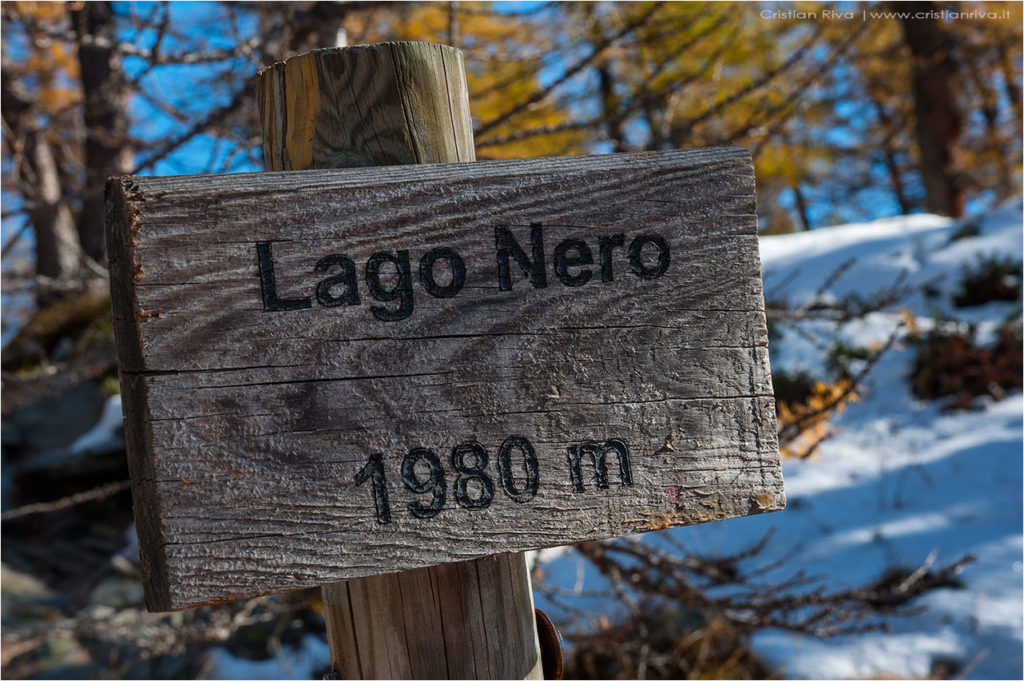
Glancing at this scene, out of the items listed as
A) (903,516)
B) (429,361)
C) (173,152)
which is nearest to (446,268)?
(429,361)

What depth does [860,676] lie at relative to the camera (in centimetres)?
338

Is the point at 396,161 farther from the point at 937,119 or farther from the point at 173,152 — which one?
the point at 937,119

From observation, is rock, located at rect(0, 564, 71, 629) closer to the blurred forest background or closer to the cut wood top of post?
the blurred forest background

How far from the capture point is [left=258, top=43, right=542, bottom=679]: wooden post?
4.00ft

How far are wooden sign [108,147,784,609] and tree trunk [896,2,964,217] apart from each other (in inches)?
454

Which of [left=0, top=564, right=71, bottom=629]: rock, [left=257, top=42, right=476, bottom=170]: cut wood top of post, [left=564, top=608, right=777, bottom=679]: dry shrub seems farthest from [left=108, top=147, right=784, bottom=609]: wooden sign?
[left=0, top=564, right=71, bottom=629]: rock

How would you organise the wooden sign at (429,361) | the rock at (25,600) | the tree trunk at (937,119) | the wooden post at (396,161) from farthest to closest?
1. the tree trunk at (937,119)
2. the rock at (25,600)
3. the wooden post at (396,161)
4. the wooden sign at (429,361)

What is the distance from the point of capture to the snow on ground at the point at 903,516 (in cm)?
351

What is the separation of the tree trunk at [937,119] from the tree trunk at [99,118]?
10003 mm

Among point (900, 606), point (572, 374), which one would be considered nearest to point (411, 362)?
point (572, 374)

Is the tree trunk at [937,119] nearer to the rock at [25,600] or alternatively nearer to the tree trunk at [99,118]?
the tree trunk at [99,118]

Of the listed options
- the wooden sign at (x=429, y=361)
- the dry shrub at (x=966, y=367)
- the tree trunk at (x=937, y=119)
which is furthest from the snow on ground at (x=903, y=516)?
the tree trunk at (x=937, y=119)

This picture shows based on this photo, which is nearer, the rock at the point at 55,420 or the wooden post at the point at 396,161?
the wooden post at the point at 396,161

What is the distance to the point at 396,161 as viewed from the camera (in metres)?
1.22
